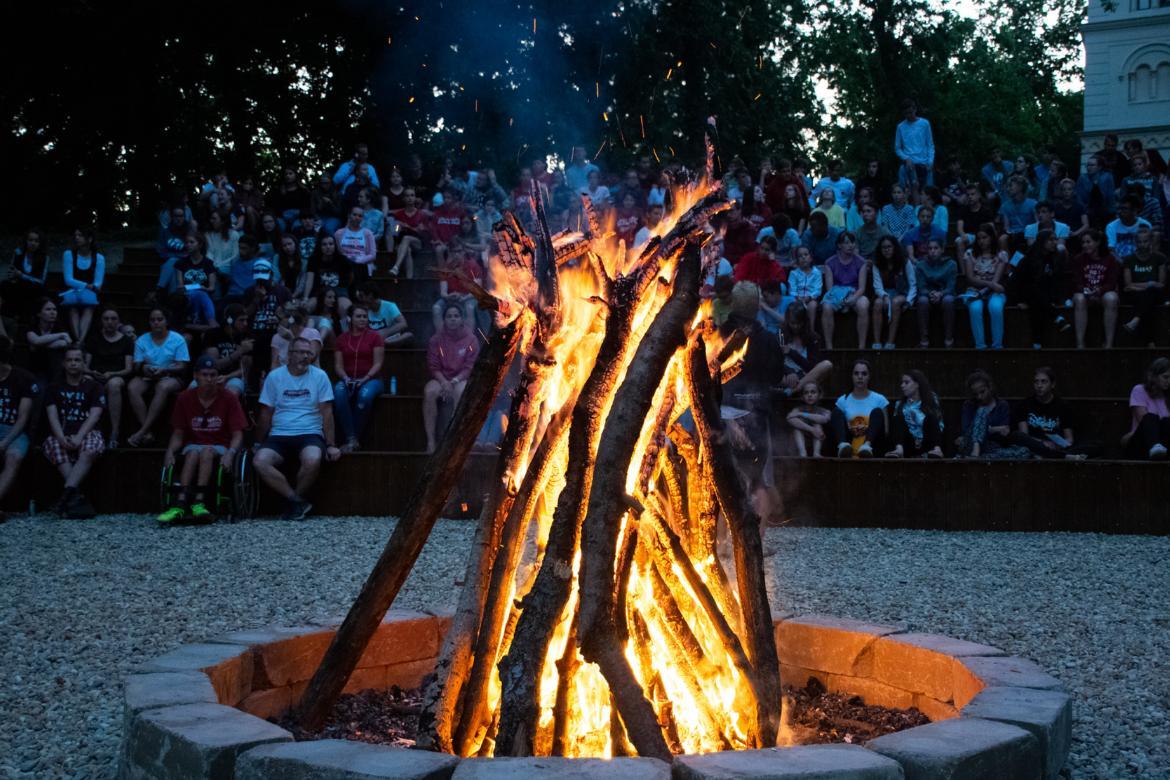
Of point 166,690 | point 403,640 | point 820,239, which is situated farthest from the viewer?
point 820,239

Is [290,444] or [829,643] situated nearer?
[829,643]

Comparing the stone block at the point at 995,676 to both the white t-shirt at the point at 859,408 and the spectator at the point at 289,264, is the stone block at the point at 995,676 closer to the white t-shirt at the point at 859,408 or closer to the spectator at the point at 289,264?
the white t-shirt at the point at 859,408

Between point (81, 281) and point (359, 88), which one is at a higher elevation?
point (359, 88)

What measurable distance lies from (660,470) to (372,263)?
Result: 10.9 metres

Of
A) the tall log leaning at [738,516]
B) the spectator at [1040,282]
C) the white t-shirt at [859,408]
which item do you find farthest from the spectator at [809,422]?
the tall log leaning at [738,516]

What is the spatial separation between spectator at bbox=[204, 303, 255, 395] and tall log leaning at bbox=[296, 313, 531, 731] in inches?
325

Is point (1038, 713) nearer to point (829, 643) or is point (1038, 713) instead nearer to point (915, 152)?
point (829, 643)

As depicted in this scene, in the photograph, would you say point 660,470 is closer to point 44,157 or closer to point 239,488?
point 239,488

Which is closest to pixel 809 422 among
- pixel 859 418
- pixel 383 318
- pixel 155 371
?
pixel 859 418

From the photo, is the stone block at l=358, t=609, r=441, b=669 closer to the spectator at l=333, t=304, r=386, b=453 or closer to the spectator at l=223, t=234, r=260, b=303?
the spectator at l=333, t=304, r=386, b=453

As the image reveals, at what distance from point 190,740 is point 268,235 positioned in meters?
13.1

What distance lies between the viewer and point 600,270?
398 centimetres

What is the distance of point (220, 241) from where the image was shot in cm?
1505

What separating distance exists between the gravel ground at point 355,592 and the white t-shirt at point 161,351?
6.31 feet
